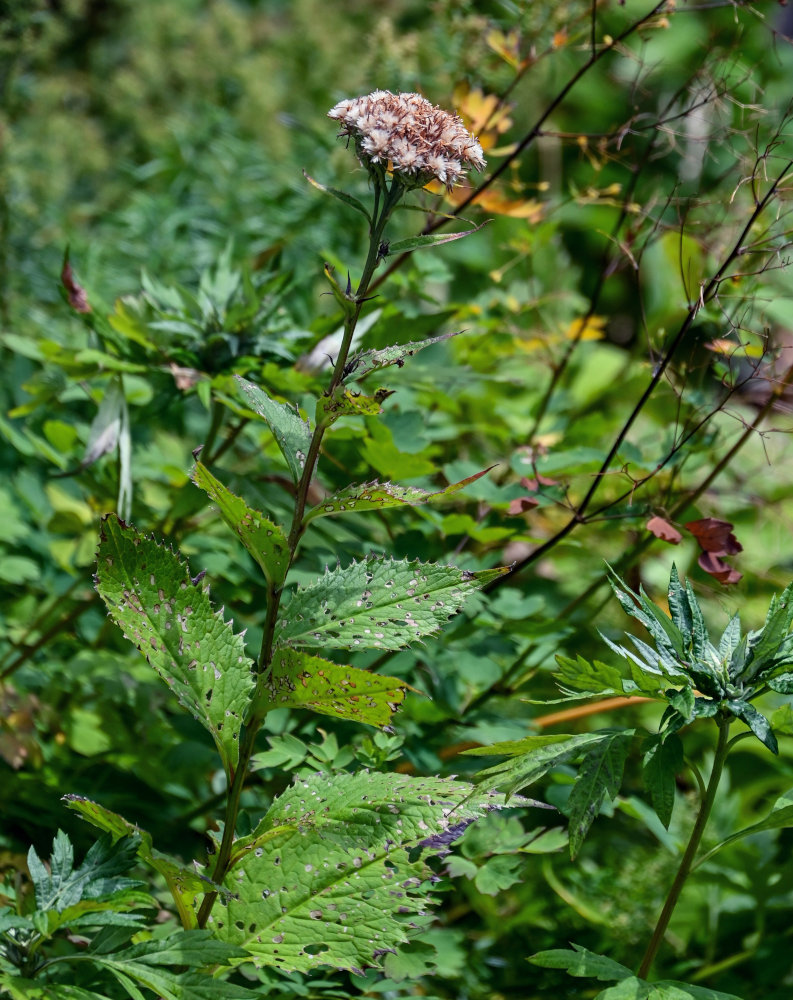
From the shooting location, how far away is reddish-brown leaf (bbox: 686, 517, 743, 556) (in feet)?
3.10

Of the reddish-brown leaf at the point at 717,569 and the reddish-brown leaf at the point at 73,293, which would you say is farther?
the reddish-brown leaf at the point at 73,293

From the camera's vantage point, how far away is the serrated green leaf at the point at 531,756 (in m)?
0.69

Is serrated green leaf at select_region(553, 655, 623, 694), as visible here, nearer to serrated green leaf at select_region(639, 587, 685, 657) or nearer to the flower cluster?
serrated green leaf at select_region(639, 587, 685, 657)

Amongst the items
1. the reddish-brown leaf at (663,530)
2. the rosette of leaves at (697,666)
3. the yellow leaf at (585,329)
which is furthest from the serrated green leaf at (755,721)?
the yellow leaf at (585,329)

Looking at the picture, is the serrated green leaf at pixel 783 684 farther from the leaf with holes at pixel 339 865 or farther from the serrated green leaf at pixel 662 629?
the leaf with holes at pixel 339 865

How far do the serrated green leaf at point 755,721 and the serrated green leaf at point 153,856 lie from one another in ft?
1.33

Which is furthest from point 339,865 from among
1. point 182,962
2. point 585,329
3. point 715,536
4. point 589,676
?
point 585,329

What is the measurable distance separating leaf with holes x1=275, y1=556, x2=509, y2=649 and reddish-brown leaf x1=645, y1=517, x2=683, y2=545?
250 millimetres

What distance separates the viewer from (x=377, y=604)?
2.41 ft

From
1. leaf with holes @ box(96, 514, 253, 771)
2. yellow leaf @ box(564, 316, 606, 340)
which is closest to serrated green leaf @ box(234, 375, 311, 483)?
leaf with holes @ box(96, 514, 253, 771)

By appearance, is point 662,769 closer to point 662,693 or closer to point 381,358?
point 662,693

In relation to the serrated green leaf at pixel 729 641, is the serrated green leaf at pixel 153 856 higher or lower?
lower

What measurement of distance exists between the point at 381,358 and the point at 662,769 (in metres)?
0.37

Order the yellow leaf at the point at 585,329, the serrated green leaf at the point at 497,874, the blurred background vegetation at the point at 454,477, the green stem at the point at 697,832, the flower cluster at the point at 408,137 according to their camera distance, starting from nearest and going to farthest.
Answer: the flower cluster at the point at 408,137, the green stem at the point at 697,832, the serrated green leaf at the point at 497,874, the blurred background vegetation at the point at 454,477, the yellow leaf at the point at 585,329
